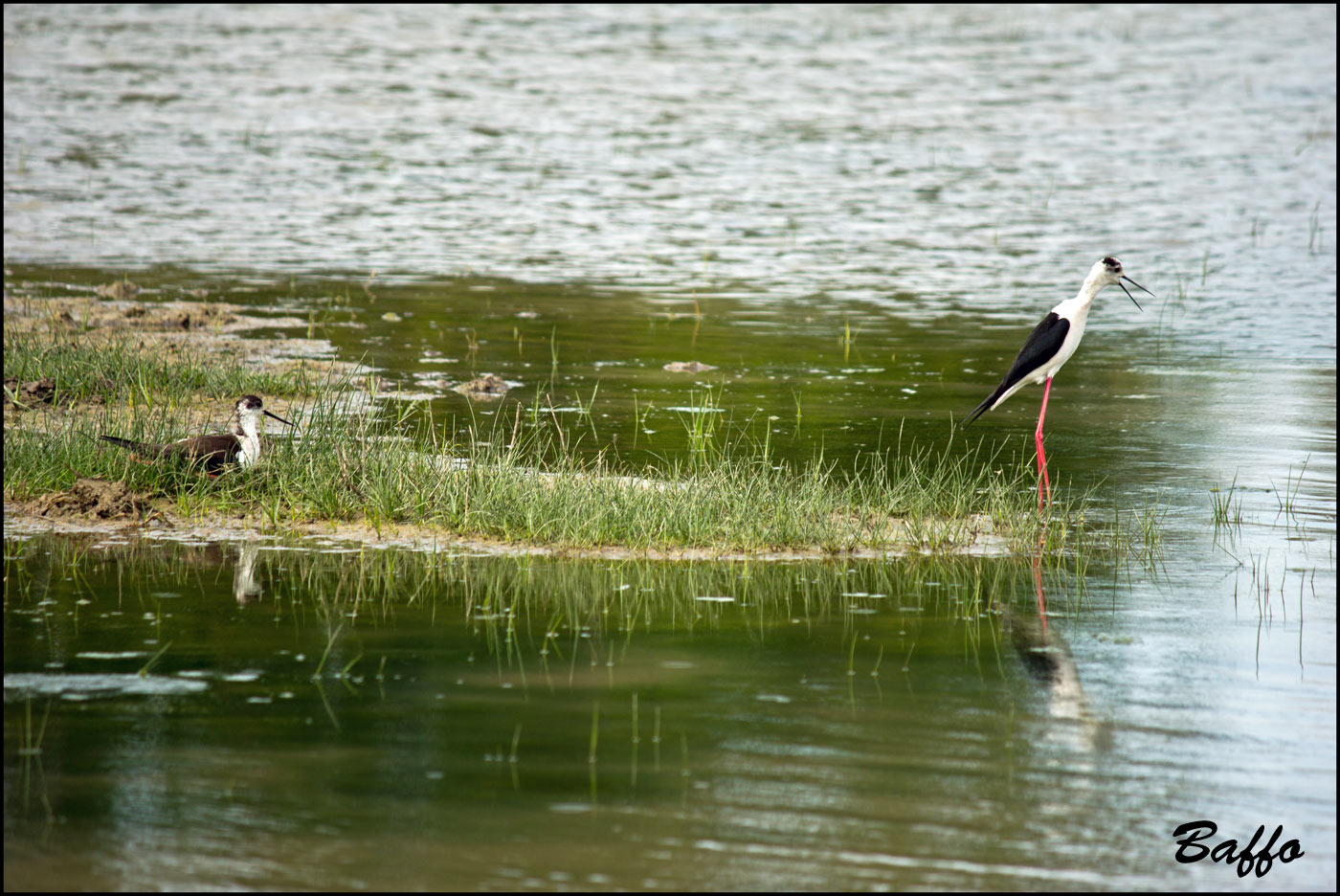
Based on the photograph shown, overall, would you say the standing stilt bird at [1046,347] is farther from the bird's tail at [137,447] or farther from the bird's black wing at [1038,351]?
the bird's tail at [137,447]

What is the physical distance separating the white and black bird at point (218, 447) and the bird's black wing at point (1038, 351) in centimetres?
456

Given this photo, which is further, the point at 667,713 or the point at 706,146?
the point at 706,146

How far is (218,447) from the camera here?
326 inches

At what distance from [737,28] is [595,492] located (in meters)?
33.3

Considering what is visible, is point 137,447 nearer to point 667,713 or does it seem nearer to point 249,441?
point 249,441

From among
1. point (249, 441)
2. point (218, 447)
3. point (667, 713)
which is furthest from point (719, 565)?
point (218, 447)

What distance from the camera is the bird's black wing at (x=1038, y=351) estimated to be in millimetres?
9922

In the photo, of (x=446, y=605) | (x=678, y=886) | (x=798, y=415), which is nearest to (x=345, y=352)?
(x=798, y=415)

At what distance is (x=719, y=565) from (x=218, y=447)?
291cm

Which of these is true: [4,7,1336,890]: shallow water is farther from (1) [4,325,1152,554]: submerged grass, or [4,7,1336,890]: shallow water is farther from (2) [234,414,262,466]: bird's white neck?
(2) [234,414,262,466]: bird's white neck

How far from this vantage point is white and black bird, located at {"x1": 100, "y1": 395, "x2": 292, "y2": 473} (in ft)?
26.9

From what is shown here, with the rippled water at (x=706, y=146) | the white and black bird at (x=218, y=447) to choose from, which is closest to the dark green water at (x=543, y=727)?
the white and black bird at (x=218, y=447)

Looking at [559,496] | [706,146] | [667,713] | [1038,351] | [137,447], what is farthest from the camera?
[706,146]

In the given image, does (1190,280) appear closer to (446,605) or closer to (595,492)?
(595,492)
